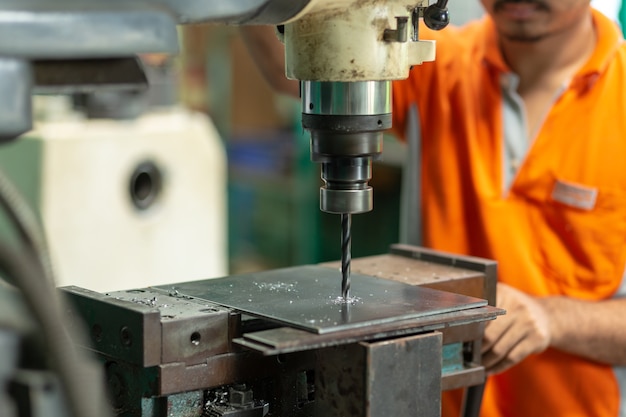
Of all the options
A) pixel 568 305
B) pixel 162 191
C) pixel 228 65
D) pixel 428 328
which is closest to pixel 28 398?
pixel 428 328

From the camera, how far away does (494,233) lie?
1.57m

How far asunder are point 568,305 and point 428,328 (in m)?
0.58

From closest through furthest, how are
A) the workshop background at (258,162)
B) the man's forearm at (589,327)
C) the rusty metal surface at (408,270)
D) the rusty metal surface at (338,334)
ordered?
1. the rusty metal surface at (338,334)
2. the rusty metal surface at (408,270)
3. the man's forearm at (589,327)
4. the workshop background at (258,162)

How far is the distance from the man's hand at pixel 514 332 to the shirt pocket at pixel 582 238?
145mm

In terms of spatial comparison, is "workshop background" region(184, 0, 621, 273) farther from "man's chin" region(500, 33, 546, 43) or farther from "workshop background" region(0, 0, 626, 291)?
"man's chin" region(500, 33, 546, 43)

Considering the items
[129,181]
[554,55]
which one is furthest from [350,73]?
[129,181]

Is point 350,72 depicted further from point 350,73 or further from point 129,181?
point 129,181

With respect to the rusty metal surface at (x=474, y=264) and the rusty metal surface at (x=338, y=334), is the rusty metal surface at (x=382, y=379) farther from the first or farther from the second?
the rusty metal surface at (x=474, y=264)

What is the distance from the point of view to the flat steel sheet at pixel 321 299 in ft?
3.09

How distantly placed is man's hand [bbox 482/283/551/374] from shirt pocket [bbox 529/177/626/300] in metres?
0.14

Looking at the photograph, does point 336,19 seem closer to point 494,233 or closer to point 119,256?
point 494,233

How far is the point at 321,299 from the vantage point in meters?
1.03

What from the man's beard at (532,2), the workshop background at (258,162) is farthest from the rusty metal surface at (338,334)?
the workshop background at (258,162)

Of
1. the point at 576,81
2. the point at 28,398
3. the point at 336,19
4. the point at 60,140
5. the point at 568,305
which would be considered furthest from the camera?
the point at 60,140
